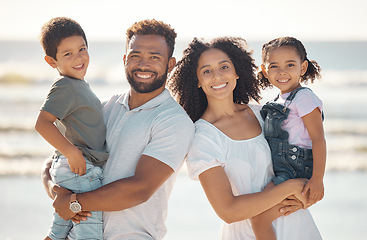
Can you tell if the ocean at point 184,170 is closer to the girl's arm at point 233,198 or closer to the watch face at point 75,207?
the girl's arm at point 233,198

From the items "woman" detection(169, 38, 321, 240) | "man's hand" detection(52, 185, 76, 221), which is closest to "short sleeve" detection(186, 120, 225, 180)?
"woman" detection(169, 38, 321, 240)

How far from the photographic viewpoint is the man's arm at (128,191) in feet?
10.0

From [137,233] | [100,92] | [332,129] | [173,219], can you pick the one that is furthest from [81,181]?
[100,92]

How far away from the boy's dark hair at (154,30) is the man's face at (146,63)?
0.11 feet

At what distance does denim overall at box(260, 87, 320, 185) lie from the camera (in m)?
3.36

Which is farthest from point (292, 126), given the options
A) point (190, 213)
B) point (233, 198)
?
point (190, 213)

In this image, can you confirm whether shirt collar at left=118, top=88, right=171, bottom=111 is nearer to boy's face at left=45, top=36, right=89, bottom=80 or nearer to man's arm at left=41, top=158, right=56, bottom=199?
boy's face at left=45, top=36, right=89, bottom=80

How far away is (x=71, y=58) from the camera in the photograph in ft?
10.9

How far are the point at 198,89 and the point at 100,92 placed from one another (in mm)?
14873

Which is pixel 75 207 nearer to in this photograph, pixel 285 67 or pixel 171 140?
pixel 171 140

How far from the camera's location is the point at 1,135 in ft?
36.6

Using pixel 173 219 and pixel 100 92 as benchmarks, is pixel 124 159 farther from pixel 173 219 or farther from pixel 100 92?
pixel 100 92

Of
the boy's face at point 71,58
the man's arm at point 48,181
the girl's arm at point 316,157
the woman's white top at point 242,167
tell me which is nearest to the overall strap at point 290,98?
the girl's arm at point 316,157

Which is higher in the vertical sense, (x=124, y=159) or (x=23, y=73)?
(x=23, y=73)
